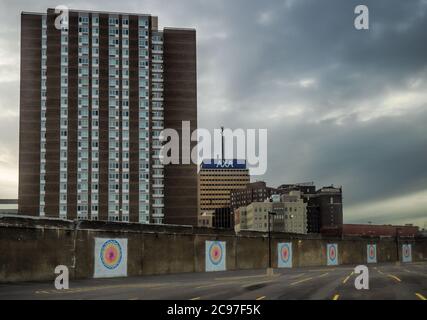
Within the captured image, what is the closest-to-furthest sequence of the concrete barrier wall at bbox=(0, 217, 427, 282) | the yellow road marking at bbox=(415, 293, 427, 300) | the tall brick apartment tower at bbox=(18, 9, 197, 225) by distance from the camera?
1. the yellow road marking at bbox=(415, 293, 427, 300)
2. the concrete barrier wall at bbox=(0, 217, 427, 282)
3. the tall brick apartment tower at bbox=(18, 9, 197, 225)

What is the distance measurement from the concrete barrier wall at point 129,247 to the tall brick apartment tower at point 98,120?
81618 millimetres

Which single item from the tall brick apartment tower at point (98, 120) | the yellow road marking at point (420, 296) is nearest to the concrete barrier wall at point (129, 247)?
the yellow road marking at point (420, 296)

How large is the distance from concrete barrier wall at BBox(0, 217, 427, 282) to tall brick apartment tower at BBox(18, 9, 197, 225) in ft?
268

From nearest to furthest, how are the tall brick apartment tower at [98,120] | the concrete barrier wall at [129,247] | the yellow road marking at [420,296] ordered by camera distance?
the yellow road marking at [420,296] → the concrete barrier wall at [129,247] → the tall brick apartment tower at [98,120]

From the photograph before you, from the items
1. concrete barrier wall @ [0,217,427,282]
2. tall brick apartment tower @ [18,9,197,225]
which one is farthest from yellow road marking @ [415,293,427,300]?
tall brick apartment tower @ [18,9,197,225]

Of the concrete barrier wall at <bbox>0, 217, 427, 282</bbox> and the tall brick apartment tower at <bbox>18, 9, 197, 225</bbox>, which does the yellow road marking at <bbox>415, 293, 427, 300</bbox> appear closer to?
the concrete barrier wall at <bbox>0, 217, 427, 282</bbox>

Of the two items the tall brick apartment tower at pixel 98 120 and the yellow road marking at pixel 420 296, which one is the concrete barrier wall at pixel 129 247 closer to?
the yellow road marking at pixel 420 296

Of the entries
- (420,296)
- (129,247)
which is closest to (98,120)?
(129,247)

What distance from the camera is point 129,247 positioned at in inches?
2435

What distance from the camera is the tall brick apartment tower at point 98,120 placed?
17175 cm

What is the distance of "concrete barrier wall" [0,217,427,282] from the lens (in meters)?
49.5

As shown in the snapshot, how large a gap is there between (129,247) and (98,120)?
117 meters
